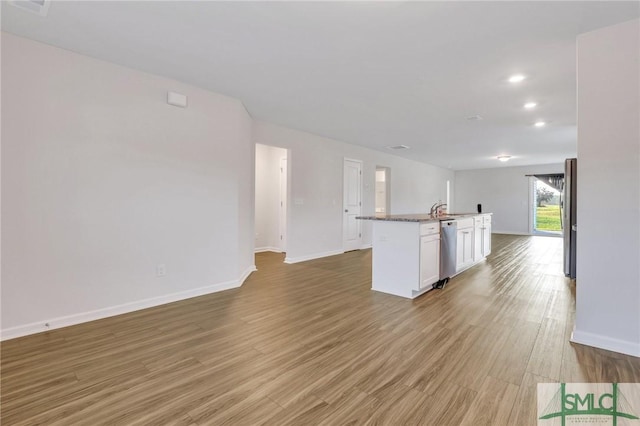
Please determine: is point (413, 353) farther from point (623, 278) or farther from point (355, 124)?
point (355, 124)

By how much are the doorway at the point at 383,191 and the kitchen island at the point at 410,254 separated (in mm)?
4056

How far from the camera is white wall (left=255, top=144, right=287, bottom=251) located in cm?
686

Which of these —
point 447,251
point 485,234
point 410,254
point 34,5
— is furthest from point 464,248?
point 34,5

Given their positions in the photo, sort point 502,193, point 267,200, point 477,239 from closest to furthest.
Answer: point 477,239, point 267,200, point 502,193

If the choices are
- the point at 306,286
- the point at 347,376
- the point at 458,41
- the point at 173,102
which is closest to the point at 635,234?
the point at 458,41

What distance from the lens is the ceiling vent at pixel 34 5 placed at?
208cm

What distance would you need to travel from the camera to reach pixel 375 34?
241cm

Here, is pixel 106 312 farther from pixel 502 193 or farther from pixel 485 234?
pixel 502 193

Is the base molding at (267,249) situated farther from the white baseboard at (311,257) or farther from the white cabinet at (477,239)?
the white cabinet at (477,239)

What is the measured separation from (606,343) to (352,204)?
5063mm

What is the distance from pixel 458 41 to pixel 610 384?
8.89ft

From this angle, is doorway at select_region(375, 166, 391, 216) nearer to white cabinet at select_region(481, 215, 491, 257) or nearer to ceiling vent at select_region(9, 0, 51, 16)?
white cabinet at select_region(481, 215, 491, 257)

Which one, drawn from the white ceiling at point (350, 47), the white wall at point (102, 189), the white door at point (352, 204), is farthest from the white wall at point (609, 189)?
the white door at point (352, 204)

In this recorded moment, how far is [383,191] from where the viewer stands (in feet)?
28.8
